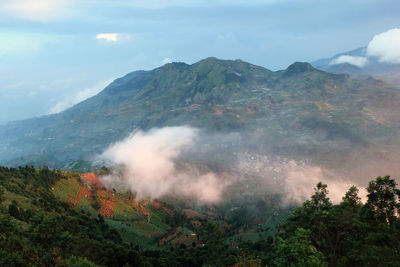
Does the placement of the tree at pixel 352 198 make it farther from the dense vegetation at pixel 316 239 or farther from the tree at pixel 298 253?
the tree at pixel 298 253

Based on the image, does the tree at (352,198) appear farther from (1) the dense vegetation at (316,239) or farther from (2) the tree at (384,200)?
(2) the tree at (384,200)

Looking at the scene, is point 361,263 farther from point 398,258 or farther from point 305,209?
point 305,209

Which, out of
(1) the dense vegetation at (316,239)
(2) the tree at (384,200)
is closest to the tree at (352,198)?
(1) the dense vegetation at (316,239)

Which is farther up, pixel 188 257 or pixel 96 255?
pixel 96 255

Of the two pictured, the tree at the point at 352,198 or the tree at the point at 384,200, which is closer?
the tree at the point at 384,200

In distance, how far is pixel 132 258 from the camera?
10400 cm

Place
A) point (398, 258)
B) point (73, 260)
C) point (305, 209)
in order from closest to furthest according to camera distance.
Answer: point (398, 258)
point (73, 260)
point (305, 209)

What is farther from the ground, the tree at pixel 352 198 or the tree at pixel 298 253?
the tree at pixel 352 198

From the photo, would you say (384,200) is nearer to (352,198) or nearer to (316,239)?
(352,198)

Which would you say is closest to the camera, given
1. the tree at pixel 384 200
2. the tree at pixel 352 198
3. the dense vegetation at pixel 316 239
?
the dense vegetation at pixel 316 239

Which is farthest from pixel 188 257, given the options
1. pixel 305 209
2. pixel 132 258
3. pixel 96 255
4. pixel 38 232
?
pixel 305 209

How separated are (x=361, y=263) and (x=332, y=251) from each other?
8482 mm

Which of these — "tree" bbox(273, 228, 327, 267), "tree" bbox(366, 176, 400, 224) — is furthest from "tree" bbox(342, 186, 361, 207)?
"tree" bbox(273, 228, 327, 267)

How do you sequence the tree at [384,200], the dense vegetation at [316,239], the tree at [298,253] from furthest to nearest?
the tree at [384,200], the dense vegetation at [316,239], the tree at [298,253]
